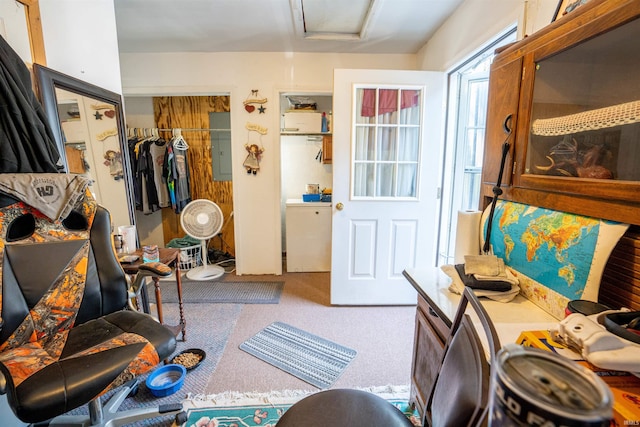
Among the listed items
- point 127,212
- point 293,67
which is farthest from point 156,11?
point 127,212

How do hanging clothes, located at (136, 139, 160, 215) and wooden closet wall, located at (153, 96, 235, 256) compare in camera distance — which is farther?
wooden closet wall, located at (153, 96, 235, 256)

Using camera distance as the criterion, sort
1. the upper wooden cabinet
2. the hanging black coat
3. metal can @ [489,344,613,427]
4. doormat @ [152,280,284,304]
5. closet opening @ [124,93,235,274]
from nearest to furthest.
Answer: metal can @ [489,344,613,427] < the upper wooden cabinet < the hanging black coat < doormat @ [152,280,284,304] < closet opening @ [124,93,235,274]

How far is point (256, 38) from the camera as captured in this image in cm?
269

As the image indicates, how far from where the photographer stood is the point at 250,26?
96.6 inches

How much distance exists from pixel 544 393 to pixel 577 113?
101 centimetres

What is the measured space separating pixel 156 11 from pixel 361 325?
2.92 meters

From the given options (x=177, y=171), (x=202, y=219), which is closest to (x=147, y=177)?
(x=177, y=171)

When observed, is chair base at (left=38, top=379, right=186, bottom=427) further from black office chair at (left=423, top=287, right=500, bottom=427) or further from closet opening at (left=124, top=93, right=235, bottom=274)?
closet opening at (left=124, top=93, right=235, bottom=274)

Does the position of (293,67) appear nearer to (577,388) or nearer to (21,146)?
(21,146)

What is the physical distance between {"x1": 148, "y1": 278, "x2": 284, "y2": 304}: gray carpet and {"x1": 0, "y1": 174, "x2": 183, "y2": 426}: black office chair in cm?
125

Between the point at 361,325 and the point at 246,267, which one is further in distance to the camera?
the point at 246,267

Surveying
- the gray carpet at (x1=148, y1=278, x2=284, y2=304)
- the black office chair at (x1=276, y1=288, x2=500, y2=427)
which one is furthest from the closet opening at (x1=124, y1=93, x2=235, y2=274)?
the black office chair at (x1=276, y1=288, x2=500, y2=427)

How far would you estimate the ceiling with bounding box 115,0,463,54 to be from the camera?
83.4 inches

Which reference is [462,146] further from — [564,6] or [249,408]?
[249,408]
